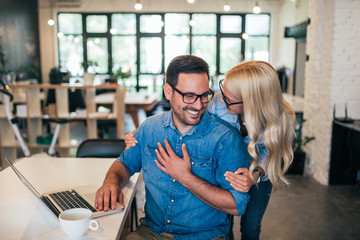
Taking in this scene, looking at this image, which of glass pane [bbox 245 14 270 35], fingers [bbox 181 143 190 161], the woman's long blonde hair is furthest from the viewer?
glass pane [bbox 245 14 270 35]

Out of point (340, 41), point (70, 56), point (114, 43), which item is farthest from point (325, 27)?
point (70, 56)

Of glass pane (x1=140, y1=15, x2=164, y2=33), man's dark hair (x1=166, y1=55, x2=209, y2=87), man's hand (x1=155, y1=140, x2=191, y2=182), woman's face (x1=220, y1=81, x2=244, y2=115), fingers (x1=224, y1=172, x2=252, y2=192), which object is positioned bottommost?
fingers (x1=224, y1=172, x2=252, y2=192)

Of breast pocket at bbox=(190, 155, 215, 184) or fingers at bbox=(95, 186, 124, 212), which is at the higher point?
breast pocket at bbox=(190, 155, 215, 184)

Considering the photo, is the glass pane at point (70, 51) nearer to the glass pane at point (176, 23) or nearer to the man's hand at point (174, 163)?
the glass pane at point (176, 23)

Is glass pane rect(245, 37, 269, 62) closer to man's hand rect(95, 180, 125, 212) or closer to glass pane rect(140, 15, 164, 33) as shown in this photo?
glass pane rect(140, 15, 164, 33)

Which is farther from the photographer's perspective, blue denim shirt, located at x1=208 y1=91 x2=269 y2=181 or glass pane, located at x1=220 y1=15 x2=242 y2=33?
glass pane, located at x1=220 y1=15 x2=242 y2=33

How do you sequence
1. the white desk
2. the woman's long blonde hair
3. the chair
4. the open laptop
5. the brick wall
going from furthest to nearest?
the brick wall
the chair
the woman's long blonde hair
the open laptop
the white desk

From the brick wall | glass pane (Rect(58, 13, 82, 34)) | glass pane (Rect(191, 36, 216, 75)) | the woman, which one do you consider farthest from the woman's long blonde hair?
glass pane (Rect(58, 13, 82, 34))

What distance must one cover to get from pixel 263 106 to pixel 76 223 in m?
1.08

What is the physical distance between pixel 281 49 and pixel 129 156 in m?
8.82

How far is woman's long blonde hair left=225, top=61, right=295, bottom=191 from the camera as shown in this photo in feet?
5.88

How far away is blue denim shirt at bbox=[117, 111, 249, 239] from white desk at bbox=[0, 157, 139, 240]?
0.17 m

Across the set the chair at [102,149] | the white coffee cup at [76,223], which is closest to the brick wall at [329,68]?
the chair at [102,149]

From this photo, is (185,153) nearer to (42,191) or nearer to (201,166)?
(201,166)
